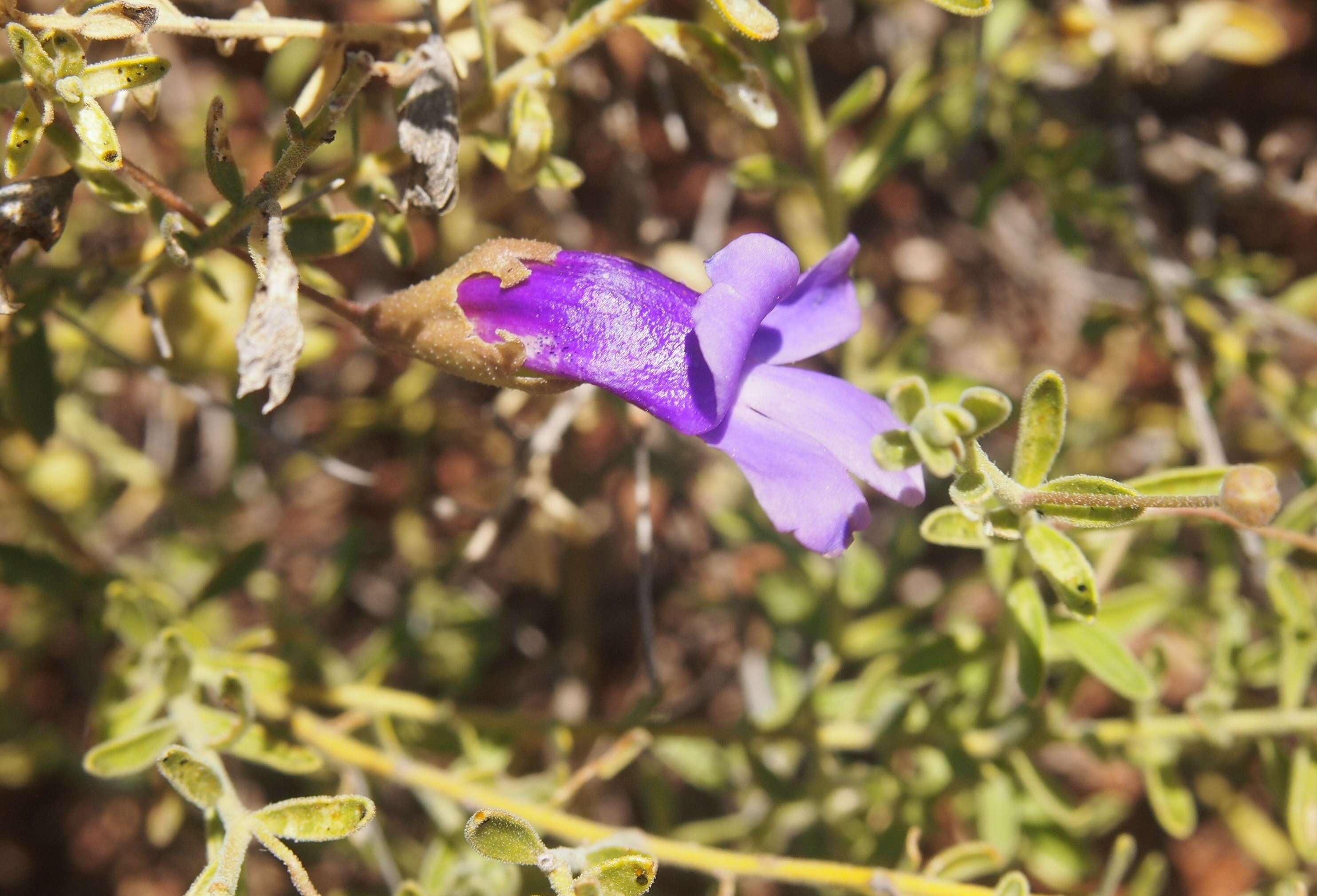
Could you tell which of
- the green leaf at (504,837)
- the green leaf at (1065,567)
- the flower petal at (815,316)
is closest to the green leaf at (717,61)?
the flower petal at (815,316)

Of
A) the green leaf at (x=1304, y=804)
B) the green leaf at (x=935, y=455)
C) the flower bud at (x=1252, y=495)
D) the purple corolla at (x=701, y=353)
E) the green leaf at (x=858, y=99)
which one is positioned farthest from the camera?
the green leaf at (x=858, y=99)

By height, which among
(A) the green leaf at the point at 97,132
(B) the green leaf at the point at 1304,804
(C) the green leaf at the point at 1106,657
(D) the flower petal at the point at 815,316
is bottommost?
(B) the green leaf at the point at 1304,804

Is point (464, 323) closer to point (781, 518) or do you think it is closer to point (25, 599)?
point (781, 518)

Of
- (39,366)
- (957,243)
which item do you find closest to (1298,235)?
(957,243)

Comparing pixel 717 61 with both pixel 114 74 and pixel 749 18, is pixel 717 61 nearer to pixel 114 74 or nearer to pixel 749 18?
pixel 749 18

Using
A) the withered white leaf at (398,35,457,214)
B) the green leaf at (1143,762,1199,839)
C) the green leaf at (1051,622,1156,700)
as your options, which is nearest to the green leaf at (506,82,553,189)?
the withered white leaf at (398,35,457,214)

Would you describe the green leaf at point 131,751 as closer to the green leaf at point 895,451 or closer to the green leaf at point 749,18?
the green leaf at point 895,451
